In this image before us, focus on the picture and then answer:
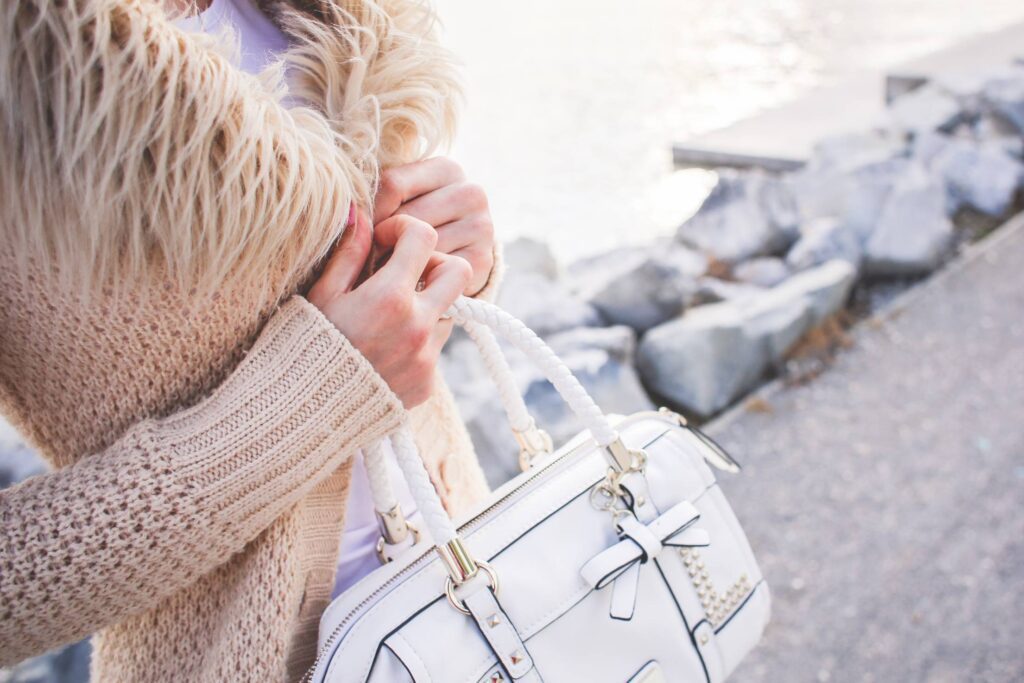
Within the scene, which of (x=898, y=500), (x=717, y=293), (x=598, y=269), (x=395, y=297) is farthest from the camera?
(x=598, y=269)

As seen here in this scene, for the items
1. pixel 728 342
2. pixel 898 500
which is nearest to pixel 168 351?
pixel 898 500

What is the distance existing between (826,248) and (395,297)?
10.8 feet

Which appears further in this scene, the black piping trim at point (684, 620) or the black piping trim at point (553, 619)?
the black piping trim at point (684, 620)

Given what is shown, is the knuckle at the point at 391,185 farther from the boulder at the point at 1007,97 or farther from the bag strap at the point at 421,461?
the boulder at the point at 1007,97

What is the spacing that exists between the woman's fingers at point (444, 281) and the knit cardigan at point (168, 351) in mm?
104

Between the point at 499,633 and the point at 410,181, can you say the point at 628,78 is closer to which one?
the point at 410,181

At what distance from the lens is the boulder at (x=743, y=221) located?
383cm

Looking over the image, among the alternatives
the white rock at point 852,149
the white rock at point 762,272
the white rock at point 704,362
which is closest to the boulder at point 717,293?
the white rock at point 762,272

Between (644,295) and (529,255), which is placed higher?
(529,255)

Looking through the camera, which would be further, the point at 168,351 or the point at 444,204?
the point at 444,204

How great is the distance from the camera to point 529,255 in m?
3.52

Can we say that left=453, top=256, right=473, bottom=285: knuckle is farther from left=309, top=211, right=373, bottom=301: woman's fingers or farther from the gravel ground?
the gravel ground

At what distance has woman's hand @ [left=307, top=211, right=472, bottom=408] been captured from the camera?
0.77 metres

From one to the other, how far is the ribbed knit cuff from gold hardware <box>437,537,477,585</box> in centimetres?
15
